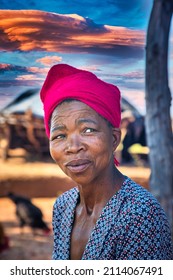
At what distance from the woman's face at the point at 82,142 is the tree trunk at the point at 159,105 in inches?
31.6

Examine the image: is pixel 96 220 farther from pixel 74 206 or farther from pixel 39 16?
pixel 39 16

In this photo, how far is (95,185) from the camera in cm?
212

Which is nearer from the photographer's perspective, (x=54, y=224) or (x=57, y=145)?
(x=57, y=145)

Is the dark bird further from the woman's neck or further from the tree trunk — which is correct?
the woman's neck

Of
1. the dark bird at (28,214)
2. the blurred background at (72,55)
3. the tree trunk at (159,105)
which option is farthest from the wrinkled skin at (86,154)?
the dark bird at (28,214)

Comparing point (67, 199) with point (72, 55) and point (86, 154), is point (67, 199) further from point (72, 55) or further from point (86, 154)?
point (72, 55)

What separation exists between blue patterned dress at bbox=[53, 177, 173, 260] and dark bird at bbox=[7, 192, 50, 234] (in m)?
1.08

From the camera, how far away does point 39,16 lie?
8.82ft

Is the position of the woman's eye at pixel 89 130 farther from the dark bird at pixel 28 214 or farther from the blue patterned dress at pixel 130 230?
the dark bird at pixel 28 214

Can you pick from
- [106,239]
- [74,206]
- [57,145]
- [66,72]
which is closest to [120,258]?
[106,239]

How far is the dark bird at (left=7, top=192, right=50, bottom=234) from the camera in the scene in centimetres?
304

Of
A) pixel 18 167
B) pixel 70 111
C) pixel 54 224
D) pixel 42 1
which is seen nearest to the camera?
pixel 70 111

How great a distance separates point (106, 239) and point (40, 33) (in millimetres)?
1328

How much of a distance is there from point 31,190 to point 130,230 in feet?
4.37
